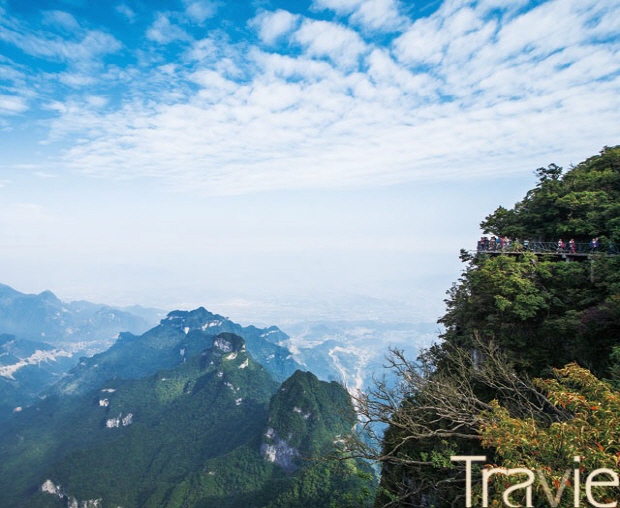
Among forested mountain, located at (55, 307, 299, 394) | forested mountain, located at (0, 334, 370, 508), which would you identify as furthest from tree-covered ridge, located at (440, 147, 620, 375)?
forested mountain, located at (55, 307, 299, 394)

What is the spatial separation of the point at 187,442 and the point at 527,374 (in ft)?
200

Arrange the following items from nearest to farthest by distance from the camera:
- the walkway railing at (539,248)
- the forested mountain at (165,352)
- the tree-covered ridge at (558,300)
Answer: the tree-covered ridge at (558,300) → the walkway railing at (539,248) → the forested mountain at (165,352)

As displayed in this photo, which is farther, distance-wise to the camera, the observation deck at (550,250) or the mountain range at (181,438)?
the mountain range at (181,438)

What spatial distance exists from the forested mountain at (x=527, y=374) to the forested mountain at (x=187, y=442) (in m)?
20.1

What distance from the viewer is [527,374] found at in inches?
394

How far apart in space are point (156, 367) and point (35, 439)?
35.3 metres

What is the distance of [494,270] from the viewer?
12.8 meters

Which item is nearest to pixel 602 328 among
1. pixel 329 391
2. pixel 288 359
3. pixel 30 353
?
pixel 329 391

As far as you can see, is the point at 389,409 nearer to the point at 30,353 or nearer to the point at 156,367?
the point at 156,367

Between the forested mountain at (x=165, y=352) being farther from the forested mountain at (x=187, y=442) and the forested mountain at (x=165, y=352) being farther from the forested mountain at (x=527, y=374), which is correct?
the forested mountain at (x=527, y=374)

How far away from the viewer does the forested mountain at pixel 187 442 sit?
39.6m

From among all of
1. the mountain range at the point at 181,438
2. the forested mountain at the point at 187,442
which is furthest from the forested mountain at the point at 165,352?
the forested mountain at the point at 187,442


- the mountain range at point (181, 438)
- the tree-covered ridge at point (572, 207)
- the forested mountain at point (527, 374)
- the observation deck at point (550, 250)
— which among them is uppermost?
the tree-covered ridge at point (572, 207)

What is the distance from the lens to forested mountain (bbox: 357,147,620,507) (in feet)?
14.3
